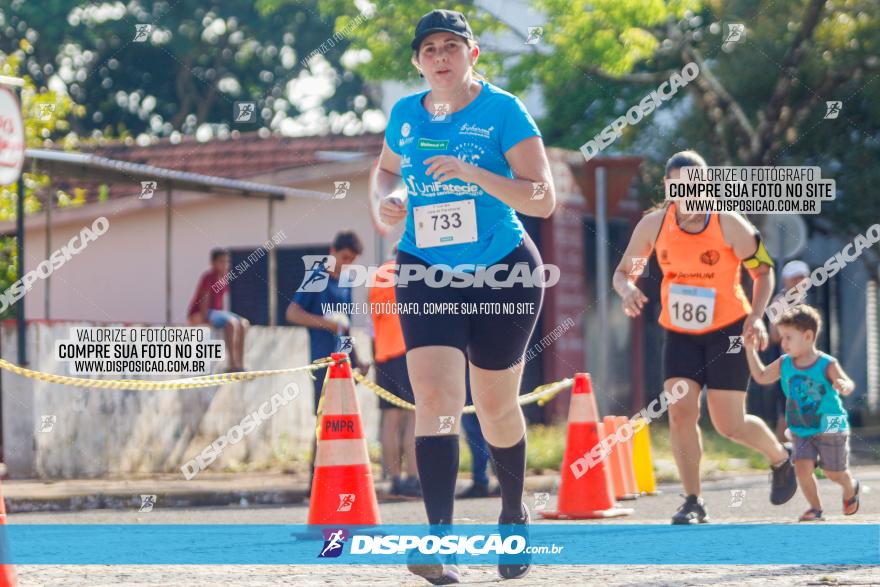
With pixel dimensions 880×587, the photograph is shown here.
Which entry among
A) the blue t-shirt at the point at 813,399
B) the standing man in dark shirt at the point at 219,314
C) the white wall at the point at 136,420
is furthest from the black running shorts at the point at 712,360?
the standing man in dark shirt at the point at 219,314

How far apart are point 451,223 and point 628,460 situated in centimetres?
551

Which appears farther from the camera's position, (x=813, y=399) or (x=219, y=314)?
(x=219, y=314)

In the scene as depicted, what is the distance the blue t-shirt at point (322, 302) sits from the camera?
36.7 ft

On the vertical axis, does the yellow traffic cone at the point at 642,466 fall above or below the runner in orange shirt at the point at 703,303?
below

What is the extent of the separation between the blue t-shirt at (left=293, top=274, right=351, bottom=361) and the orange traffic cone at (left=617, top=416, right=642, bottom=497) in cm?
207

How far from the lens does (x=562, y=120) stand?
27500 mm

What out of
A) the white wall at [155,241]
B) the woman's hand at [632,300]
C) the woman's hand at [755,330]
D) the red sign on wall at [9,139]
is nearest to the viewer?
the red sign on wall at [9,139]

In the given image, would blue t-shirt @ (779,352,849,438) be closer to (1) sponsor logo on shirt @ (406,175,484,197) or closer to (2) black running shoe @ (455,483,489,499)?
(1) sponsor logo on shirt @ (406,175,484,197)

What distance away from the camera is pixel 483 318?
6.05 meters

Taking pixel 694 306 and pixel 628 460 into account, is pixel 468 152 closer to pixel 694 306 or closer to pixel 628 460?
pixel 694 306

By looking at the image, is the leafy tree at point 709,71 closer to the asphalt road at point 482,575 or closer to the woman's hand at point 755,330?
the woman's hand at point 755,330

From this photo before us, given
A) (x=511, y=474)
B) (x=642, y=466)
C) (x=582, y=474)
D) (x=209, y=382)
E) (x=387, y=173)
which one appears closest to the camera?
(x=511, y=474)

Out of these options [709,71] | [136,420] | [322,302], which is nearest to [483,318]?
[322,302]

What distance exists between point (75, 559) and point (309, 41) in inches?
1302
